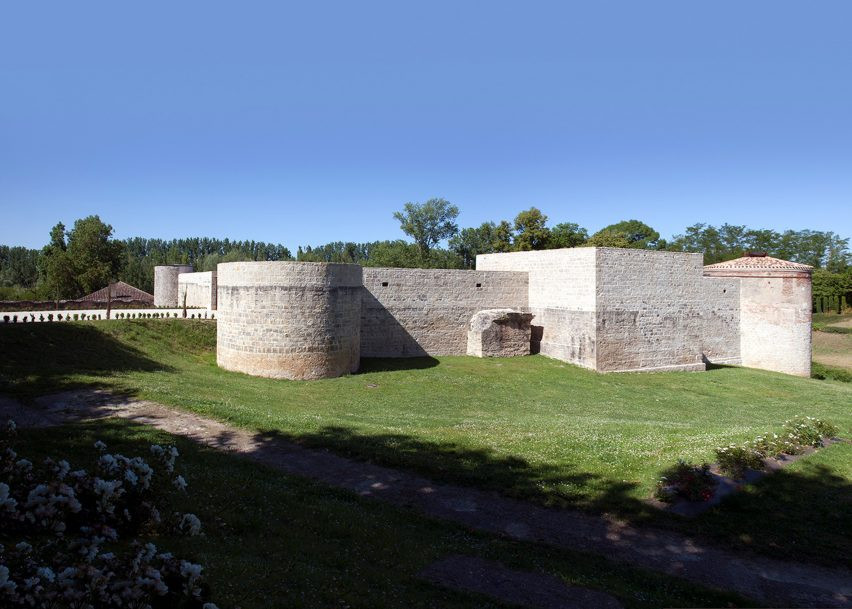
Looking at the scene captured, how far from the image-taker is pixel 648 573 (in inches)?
225

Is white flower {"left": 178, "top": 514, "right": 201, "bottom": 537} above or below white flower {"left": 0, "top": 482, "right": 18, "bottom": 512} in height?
below

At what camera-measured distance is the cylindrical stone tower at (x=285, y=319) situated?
1733 centimetres

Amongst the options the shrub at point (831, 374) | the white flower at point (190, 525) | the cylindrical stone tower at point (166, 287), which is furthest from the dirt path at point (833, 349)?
the cylindrical stone tower at point (166, 287)

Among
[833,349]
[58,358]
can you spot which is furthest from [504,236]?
[58,358]

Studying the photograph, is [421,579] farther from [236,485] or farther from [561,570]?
[236,485]

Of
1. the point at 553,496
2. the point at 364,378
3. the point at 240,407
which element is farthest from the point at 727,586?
the point at 364,378

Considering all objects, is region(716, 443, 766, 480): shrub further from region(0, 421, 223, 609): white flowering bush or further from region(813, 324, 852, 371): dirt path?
region(813, 324, 852, 371): dirt path

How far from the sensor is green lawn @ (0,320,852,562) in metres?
7.59

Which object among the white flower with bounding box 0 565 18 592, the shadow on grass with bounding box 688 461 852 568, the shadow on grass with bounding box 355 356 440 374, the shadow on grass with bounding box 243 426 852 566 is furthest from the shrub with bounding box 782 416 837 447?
the shadow on grass with bounding box 355 356 440 374

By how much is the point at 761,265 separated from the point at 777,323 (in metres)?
2.80

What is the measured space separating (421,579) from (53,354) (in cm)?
1489

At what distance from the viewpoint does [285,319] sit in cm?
1731

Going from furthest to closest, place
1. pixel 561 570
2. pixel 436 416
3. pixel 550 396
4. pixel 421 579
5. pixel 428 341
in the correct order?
pixel 428 341, pixel 550 396, pixel 436 416, pixel 561 570, pixel 421 579

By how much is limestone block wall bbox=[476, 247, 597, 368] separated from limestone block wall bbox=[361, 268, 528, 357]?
946mm
